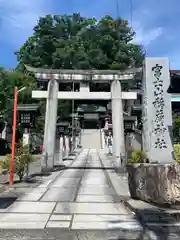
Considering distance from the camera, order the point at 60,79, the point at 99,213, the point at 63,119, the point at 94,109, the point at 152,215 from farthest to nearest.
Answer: the point at 94,109 < the point at 63,119 < the point at 60,79 < the point at 99,213 < the point at 152,215

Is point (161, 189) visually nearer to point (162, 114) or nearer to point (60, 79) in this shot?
point (162, 114)

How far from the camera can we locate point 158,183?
7.80m

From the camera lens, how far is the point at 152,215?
729 cm

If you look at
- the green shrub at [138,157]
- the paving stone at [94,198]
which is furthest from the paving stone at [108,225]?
the green shrub at [138,157]

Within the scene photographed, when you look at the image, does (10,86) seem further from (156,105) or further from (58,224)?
(58,224)

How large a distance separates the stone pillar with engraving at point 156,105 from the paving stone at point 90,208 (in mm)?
4144

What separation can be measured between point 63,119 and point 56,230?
42610 mm

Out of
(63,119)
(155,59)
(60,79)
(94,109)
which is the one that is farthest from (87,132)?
(155,59)

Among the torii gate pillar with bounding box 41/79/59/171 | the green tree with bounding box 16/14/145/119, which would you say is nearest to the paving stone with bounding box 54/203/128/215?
the torii gate pillar with bounding box 41/79/59/171

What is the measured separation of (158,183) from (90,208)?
7.44 feet

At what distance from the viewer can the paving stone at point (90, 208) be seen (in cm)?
818

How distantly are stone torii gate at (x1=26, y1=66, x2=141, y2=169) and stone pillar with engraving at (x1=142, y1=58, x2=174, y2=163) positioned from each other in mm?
6018

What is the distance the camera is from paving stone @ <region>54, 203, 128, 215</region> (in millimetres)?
8180

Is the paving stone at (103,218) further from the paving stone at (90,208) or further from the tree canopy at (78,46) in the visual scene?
the tree canopy at (78,46)
